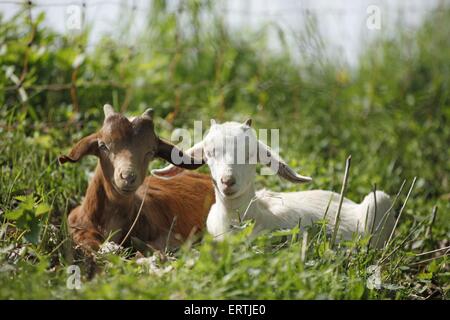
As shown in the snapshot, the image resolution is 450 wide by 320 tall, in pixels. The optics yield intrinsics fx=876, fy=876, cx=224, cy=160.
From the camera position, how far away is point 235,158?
5.55 metres

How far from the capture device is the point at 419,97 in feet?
34.3

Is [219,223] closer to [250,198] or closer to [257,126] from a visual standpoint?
[250,198]

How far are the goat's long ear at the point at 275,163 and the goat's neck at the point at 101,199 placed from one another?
996 mm

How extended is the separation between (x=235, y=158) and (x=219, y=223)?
563mm

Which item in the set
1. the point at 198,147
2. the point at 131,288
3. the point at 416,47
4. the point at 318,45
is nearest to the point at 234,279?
the point at 131,288

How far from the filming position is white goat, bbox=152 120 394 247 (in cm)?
555

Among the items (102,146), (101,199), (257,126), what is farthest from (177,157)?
(257,126)

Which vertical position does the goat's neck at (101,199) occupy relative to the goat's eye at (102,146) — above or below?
below

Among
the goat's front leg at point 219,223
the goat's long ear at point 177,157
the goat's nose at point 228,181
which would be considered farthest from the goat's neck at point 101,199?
the goat's nose at point 228,181

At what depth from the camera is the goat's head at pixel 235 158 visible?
5488 mm

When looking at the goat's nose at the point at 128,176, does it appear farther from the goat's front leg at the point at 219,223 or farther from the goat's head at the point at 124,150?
the goat's front leg at the point at 219,223

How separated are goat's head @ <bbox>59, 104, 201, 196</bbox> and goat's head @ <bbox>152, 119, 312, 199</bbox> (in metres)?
0.36

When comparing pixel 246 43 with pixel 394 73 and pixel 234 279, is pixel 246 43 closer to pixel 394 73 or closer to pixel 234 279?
pixel 394 73

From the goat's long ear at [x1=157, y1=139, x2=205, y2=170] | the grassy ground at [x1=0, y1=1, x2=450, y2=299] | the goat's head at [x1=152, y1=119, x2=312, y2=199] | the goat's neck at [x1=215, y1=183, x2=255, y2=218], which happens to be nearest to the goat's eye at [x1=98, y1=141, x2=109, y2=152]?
the goat's long ear at [x1=157, y1=139, x2=205, y2=170]
